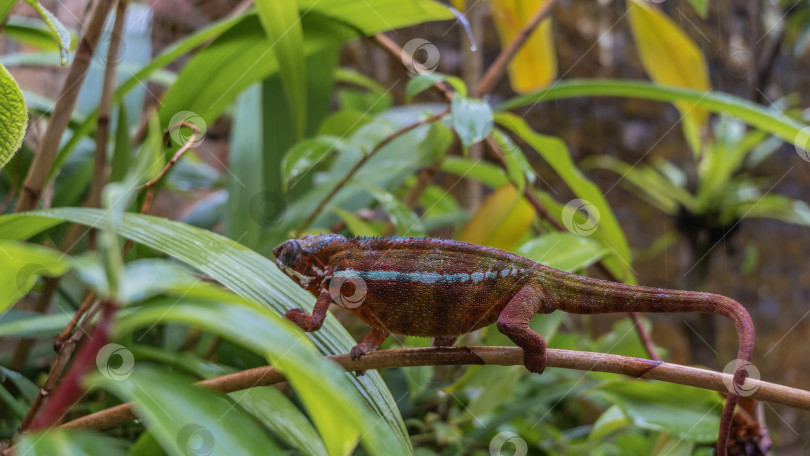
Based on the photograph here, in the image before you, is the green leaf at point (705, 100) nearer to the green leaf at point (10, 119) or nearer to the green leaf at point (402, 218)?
the green leaf at point (402, 218)

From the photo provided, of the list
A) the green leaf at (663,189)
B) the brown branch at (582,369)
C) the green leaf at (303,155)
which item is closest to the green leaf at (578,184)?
the green leaf at (303,155)

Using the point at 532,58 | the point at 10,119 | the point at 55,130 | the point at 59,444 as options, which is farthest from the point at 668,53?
the point at 59,444

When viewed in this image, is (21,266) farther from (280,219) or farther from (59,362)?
(280,219)

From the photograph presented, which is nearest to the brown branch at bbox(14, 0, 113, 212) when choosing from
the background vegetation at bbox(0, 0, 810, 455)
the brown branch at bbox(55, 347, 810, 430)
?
the background vegetation at bbox(0, 0, 810, 455)

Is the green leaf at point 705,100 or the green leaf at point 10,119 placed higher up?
the green leaf at point 10,119

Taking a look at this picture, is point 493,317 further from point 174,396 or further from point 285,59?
point 285,59

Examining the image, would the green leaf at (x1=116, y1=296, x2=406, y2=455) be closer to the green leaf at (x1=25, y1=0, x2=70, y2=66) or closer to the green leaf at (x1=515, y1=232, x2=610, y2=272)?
the green leaf at (x1=25, y1=0, x2=70, y2=66)
